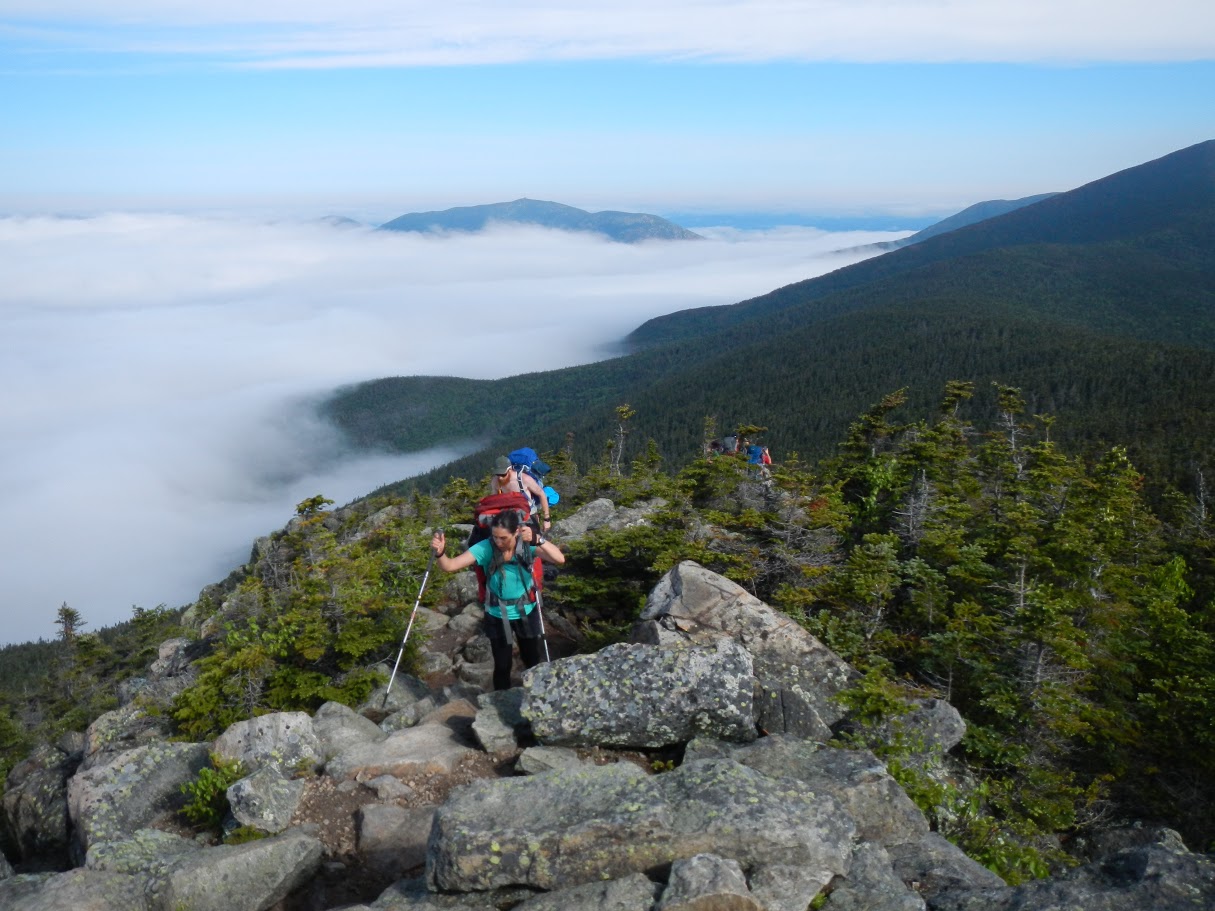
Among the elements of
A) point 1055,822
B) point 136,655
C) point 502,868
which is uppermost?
point 502,868

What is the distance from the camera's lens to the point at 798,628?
10820 mm

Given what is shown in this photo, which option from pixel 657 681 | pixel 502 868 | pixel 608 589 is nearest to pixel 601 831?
pixel 502 868

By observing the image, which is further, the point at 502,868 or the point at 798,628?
the point at 798,628

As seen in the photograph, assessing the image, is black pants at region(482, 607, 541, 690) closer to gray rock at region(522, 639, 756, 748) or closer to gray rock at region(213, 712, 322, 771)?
gray rock at region(522, 639, 756, 748)

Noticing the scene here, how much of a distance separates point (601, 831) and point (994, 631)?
7940 millimetres

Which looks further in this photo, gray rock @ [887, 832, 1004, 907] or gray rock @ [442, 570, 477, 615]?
gray rock @ [442, 570, 477, 615]

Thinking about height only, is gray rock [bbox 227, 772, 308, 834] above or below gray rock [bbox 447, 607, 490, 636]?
above

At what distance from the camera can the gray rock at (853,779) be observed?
7.17 meters

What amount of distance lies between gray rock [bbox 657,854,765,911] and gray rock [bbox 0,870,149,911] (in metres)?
4.56

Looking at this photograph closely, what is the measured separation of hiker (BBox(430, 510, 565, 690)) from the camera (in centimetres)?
957

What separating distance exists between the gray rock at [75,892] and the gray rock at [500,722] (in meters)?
3.49

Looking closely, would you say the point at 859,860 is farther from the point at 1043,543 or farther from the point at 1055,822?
the point at 1043,543

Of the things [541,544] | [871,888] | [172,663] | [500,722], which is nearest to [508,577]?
[541,544]

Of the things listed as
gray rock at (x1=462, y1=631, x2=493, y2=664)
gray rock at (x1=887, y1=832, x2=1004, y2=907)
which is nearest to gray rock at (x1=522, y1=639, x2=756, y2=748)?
gray rock at (x1=887, y1=832, x2=1004, y2=907)
